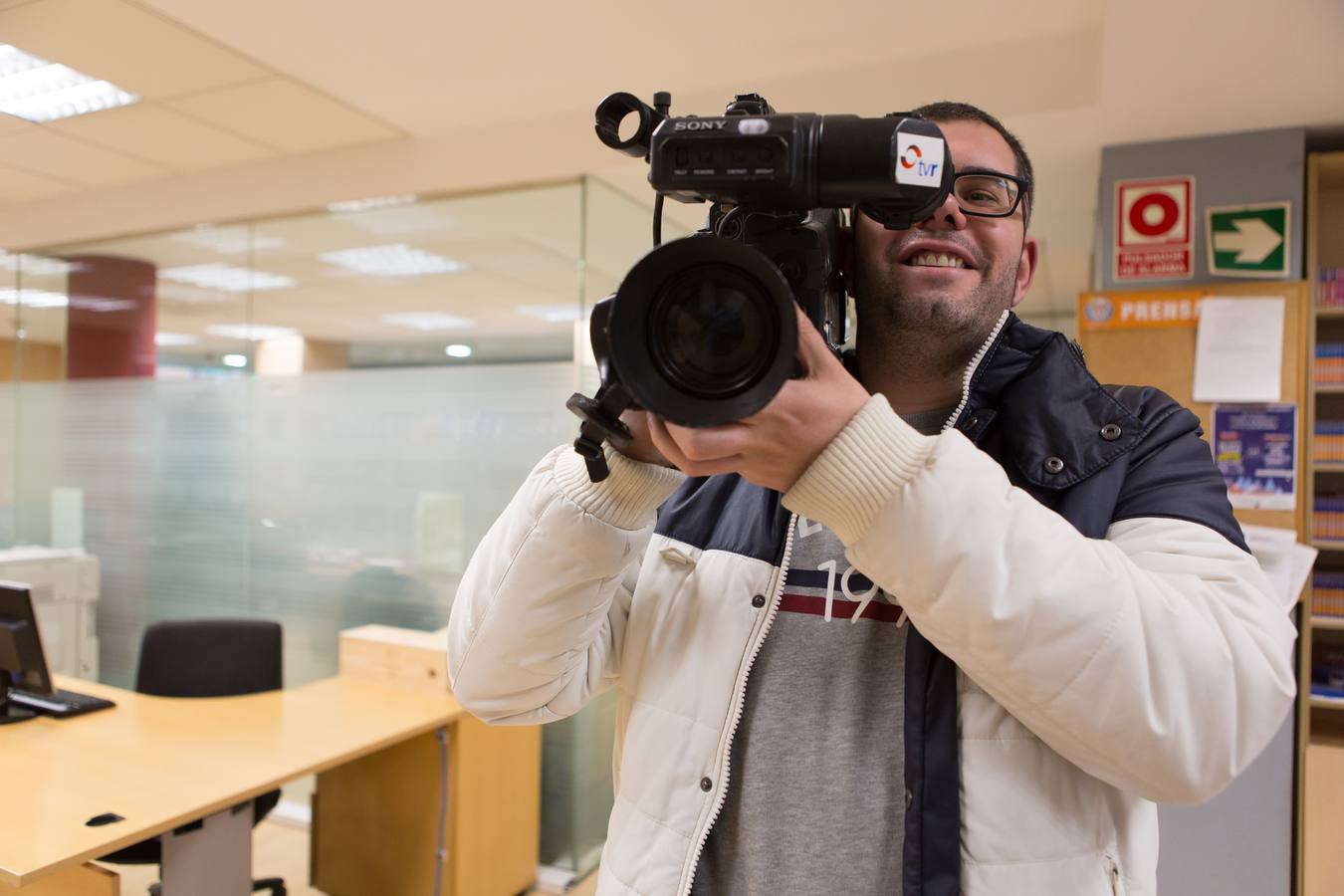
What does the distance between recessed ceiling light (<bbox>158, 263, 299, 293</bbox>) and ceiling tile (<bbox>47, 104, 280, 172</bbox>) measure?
1.43ft

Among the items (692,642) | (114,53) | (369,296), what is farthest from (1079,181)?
(114,53)

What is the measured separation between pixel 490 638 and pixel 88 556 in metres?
4.25

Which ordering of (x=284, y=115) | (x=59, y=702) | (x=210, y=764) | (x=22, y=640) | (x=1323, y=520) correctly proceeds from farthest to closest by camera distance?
(x=284, y=115), (x=1323, y=520), (x=59, y=702), (x=22, y=640), (x=210, y=764)

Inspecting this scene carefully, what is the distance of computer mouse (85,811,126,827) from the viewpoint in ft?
5.78

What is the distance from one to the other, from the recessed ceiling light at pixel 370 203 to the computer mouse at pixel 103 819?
7.59 feet

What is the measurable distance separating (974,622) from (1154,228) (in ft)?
8.85

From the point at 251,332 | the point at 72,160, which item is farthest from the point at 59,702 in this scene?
the point at 72,160

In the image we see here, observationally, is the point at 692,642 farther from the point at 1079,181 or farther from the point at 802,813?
the point at 1079,181

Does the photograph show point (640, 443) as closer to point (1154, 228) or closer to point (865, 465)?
point (865, 465)

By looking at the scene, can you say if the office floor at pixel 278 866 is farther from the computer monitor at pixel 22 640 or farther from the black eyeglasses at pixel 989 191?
the black eyeglasses at pixel 989 191

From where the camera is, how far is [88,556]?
4.10 meters

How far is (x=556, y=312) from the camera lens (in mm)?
3123

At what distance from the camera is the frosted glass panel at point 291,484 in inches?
127

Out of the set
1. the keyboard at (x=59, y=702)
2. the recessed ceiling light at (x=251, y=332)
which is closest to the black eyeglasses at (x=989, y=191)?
the keyboard at (x=59, y=702)
